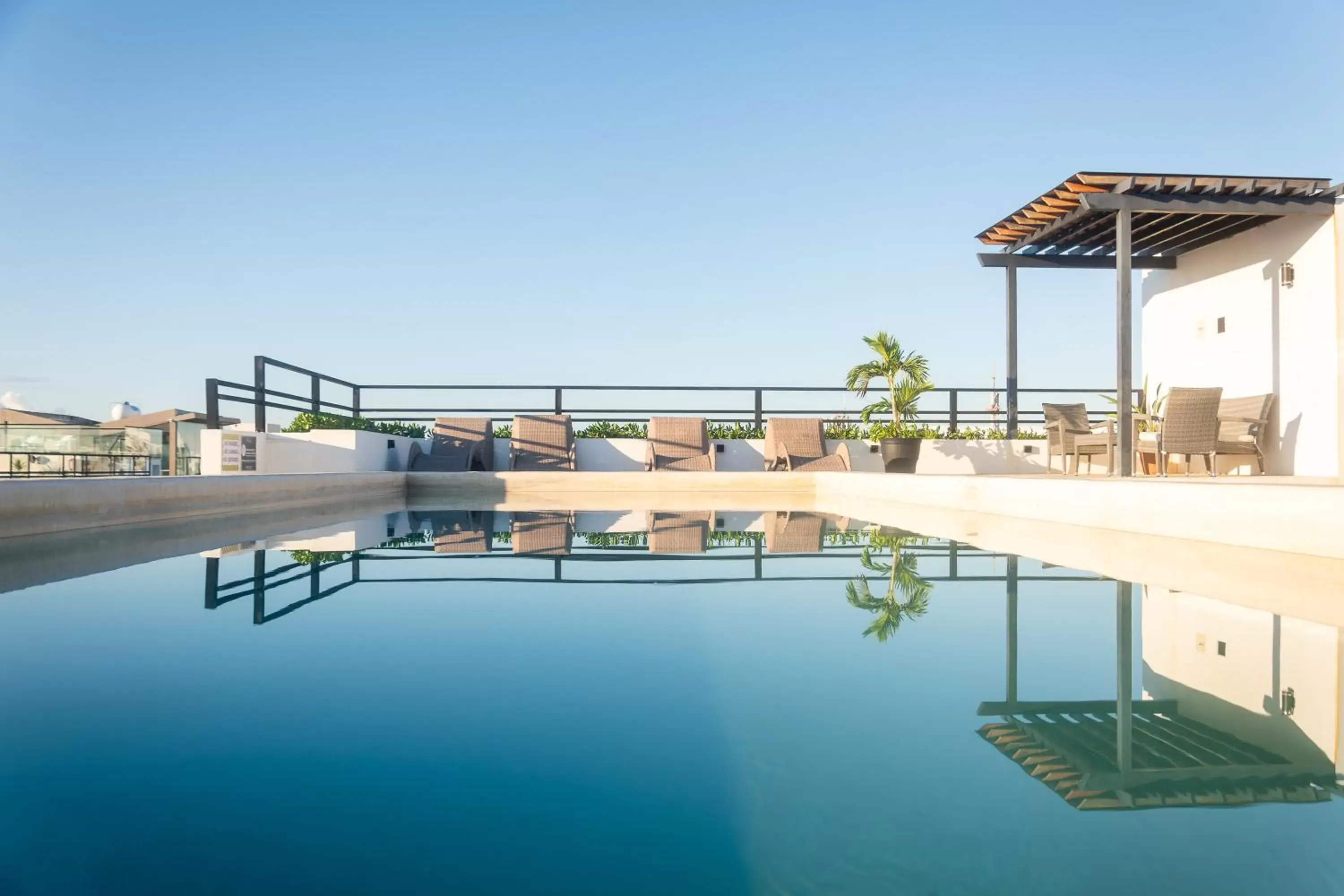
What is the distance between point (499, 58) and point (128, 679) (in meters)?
9.48

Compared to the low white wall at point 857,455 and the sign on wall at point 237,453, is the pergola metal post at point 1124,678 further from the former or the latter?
the low white wall at point 857,455

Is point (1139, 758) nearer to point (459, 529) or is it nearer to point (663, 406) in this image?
point (459, 529)

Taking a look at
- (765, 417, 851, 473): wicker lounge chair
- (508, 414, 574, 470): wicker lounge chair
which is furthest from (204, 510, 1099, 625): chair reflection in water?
(765, 417, 851, 473): wicker lounge chair

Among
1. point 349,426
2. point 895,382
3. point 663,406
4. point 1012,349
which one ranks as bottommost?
point 349,426

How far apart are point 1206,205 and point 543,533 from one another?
19.2 feet

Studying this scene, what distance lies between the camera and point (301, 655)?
185 centimetres

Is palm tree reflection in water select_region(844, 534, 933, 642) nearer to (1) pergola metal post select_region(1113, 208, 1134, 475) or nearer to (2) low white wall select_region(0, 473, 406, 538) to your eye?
(1) pergola metal post select_region(1113, 208, 1134, 475)

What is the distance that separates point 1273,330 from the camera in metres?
7.21

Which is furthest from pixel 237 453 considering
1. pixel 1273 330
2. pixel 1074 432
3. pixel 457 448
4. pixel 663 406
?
pixel 1273 330

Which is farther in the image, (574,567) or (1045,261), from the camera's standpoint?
(1045,261)

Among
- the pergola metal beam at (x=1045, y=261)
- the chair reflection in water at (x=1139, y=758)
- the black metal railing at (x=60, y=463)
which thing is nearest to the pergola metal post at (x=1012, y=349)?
the pergola metal beam at (x=1045, y=261)

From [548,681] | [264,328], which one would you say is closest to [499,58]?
[264,328]

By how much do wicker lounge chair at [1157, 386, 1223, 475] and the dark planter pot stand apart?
9.38ft

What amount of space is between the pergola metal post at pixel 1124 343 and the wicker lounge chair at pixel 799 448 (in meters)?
3.22
